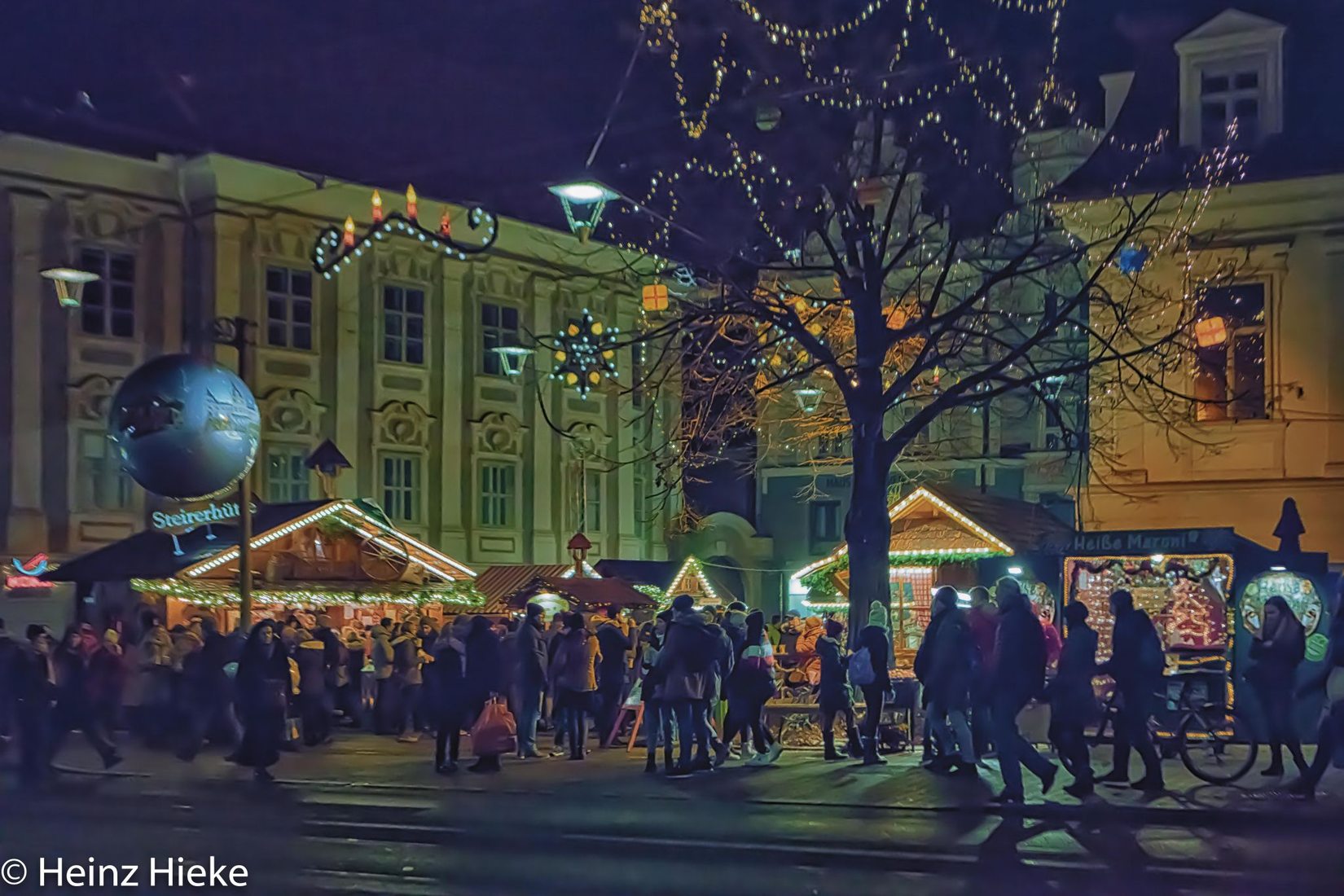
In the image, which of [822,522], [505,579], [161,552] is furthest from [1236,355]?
[822,522]

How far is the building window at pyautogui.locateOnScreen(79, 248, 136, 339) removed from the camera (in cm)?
3631

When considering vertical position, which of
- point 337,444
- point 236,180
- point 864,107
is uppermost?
point 236,180

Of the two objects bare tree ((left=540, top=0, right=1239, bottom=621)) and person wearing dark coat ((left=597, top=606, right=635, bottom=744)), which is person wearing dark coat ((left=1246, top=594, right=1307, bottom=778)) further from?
person wearing dark coat ((left=597, top=606, right=635, bottom=744))

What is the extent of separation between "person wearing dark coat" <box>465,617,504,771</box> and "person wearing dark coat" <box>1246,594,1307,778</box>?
8.12 m

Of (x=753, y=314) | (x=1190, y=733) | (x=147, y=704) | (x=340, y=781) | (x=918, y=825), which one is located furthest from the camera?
(x=147, y=704)

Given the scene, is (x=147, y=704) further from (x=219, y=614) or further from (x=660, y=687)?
(x=660, y=687)

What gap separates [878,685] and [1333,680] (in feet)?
16.9

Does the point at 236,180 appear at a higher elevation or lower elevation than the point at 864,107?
higher

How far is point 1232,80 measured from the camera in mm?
27047

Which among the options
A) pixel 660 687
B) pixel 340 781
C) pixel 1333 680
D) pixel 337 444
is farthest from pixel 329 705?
pixel 337 444

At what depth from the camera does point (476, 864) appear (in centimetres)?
1247

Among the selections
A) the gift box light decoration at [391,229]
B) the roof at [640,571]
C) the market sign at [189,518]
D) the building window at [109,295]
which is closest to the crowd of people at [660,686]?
the market sign at [189,518]

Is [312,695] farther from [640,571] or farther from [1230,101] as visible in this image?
[640,571]

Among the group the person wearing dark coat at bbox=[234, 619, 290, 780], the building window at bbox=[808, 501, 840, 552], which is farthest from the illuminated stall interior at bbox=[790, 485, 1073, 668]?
the building window at bbox=[808, 501, 840, 552]
